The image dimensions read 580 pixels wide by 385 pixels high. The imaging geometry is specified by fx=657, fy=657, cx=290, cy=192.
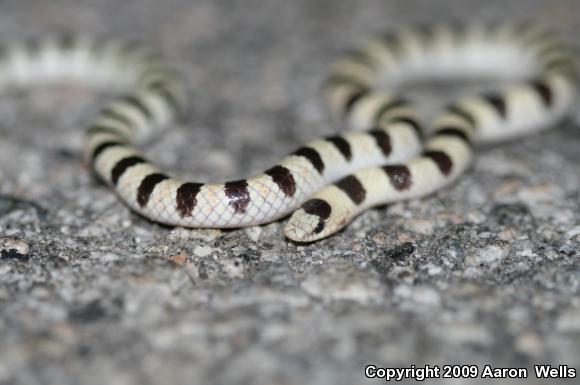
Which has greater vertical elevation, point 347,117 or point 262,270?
point 347,117

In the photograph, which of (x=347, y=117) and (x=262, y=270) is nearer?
(x=262, y=270)

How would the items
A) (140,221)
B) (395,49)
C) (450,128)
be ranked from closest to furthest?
(140,221), (450,128), (395,49)

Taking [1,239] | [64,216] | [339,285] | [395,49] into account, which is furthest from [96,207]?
[395,49]

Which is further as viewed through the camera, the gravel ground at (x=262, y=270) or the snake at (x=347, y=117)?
the snake at (x=347, y=117)

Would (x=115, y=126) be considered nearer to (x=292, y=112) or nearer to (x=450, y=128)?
(x=292, y=112)
